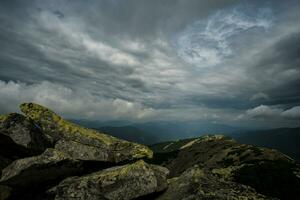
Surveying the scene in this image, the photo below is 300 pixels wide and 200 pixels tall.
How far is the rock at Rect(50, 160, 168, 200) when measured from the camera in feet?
47.5

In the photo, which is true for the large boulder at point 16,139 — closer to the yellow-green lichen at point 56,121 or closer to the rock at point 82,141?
the rock at point 82,141

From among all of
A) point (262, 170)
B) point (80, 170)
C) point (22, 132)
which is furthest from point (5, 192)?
point (262, 170)

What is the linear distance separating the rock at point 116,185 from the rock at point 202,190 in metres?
1.21

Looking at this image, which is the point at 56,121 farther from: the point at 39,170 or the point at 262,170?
the point at 262,170

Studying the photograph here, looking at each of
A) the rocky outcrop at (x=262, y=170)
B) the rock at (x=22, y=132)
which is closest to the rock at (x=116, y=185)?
the rock at (x=22, y=132)

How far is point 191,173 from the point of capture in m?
16.5

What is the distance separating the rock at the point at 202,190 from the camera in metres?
13.8

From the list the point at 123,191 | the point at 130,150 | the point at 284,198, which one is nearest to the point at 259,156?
the point at 284,198

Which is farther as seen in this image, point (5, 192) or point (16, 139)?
point (16, 139)

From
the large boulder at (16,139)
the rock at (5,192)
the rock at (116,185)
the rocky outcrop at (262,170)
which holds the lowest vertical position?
the rocky outcrop at (262,170)

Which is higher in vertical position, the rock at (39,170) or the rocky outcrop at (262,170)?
the rock at (39,170)

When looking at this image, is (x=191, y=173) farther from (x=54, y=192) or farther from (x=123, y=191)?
(x=54, y=192)

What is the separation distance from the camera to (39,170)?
1628 centimetres

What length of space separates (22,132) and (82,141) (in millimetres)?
4461
